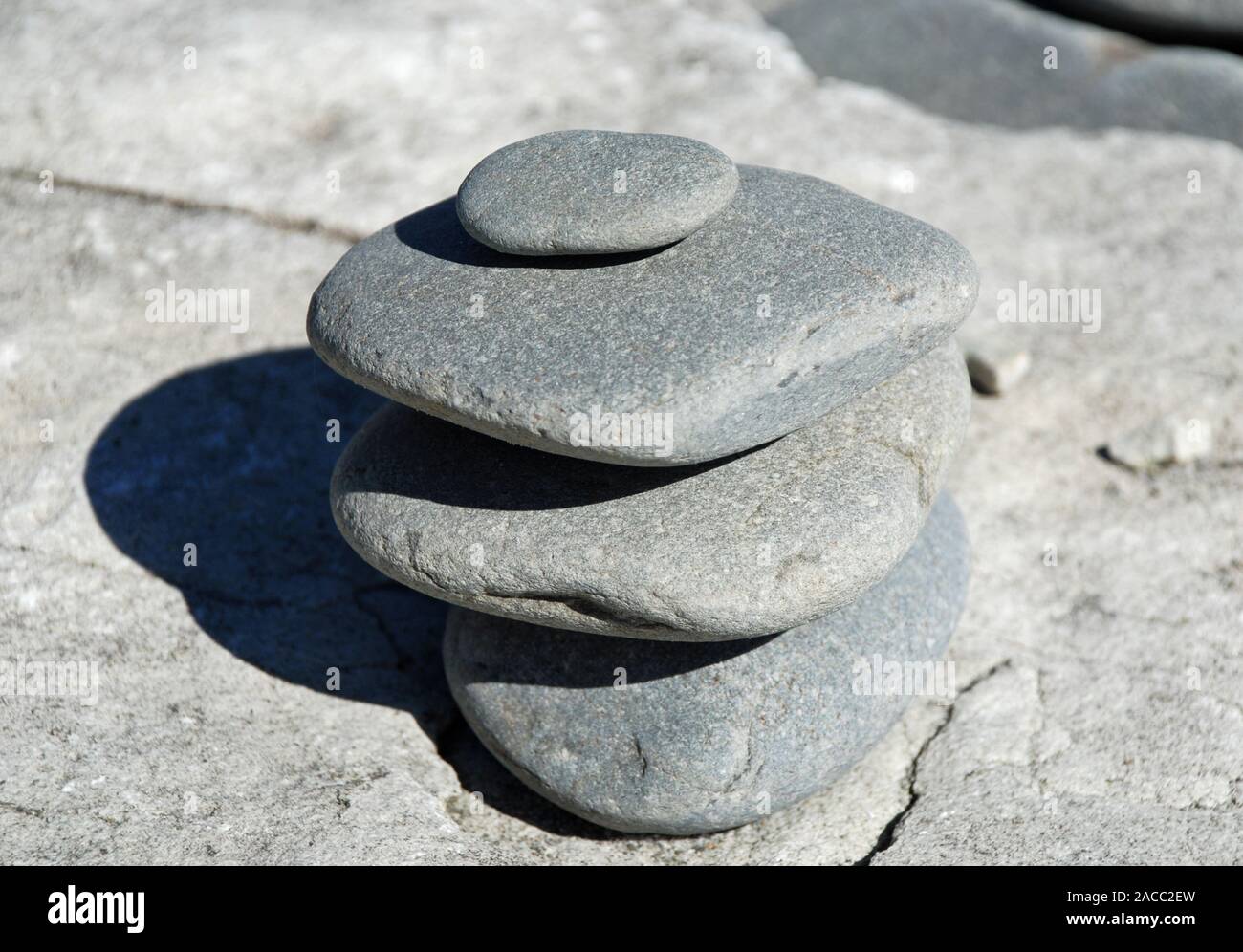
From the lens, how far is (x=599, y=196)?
8.40 ft

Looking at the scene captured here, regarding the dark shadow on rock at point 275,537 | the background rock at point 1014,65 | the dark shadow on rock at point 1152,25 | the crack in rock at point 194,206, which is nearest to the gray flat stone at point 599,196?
the dark shadow on rock at point 275,537

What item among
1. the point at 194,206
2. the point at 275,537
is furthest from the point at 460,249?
the point at 194,206

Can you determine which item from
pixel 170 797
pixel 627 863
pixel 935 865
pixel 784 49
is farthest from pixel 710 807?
pixel 784 49

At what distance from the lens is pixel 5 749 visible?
2.83m

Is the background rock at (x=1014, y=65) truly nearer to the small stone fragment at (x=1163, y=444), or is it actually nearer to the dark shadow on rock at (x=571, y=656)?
the small stone fragment at (x=1163, y=444)

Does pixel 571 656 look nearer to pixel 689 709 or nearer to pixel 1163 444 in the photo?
pixel 689 709

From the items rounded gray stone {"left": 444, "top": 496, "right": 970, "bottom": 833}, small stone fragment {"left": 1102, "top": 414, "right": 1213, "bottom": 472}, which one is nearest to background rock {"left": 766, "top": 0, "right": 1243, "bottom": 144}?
small stone fragment {"left": 1102, "top": 414, "right": 1213, "bottom": 472}

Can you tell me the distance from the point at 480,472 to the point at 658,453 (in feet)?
1.84

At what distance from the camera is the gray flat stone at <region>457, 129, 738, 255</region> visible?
2541 millimetres

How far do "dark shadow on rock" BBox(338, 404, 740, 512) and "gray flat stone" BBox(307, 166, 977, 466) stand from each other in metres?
0.25

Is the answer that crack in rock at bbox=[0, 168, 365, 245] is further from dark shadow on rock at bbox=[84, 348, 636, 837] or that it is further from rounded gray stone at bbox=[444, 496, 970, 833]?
rounded gray stone at bbox=[444, 496, 970, 833]

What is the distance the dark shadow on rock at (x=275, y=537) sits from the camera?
3260 mm

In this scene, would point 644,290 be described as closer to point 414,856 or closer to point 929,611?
point 929,611

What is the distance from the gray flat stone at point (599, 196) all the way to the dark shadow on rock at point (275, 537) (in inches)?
51.8
